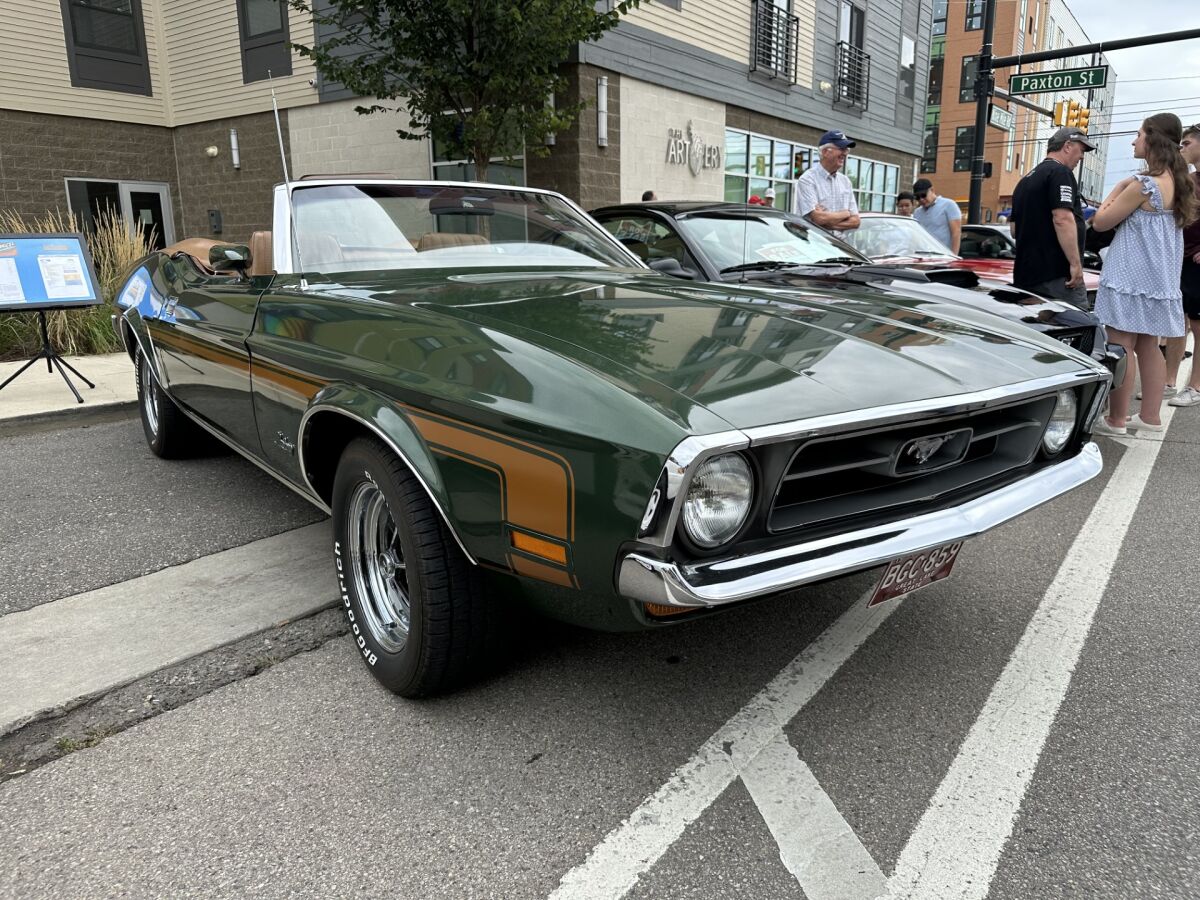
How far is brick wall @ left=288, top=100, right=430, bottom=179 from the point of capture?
40.2 ft

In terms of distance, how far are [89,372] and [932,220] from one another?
326 inches

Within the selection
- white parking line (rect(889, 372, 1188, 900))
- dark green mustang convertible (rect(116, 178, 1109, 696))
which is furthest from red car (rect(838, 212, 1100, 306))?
dark green mustang convertible (rect(116, 178, 1109, 696))

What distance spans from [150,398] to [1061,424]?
460 cm

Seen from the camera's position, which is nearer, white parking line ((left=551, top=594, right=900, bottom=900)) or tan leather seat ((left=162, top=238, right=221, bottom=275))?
white parking line ((left=551, top=594, right=900, bottom=900))

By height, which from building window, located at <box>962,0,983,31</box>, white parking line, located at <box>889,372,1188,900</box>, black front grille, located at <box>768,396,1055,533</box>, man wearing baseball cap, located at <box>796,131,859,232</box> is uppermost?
building window, located at <box>962,0,983,31</box>

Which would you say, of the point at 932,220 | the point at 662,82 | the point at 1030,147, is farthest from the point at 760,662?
the point at 1030,147

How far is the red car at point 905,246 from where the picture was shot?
21.3 feet

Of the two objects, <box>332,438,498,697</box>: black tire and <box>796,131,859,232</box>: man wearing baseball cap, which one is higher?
<box>796,131,859,232</box>: man wearing baseball cap

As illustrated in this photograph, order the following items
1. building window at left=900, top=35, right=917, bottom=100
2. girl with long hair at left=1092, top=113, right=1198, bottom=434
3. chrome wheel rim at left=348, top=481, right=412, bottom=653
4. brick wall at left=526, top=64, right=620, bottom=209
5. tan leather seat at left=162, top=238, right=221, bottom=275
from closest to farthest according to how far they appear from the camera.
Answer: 1. chrome wheel rim at left=348, top=481, right=412, bottom=653
2. tan leather seat at left=162, top=238, right=221, bottom=275
3. girl with long hair at left=1092, top=113, right=1198, bottom=434
4. brick wall at left=526, top=64, right=620, bottom=209
5. building window at left=900, top=35, right=917, bottom=100

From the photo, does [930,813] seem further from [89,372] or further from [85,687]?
[89,372]

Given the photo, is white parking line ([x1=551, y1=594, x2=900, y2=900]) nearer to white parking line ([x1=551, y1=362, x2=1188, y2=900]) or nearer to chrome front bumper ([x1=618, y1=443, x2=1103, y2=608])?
white parking line ([x1=551, y1=362, x2=1188, y2=900])

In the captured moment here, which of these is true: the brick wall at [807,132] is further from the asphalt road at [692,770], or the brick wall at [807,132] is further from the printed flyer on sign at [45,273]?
the asphalt road at [692,770]

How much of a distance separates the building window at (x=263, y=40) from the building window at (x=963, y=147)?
3636cm

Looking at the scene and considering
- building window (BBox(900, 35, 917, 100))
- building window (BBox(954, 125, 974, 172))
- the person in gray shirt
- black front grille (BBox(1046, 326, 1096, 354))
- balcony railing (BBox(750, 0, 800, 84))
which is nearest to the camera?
black front grille (BBox(1046, 326, 1096, 354))
